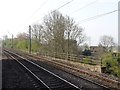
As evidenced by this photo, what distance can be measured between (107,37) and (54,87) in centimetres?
10240

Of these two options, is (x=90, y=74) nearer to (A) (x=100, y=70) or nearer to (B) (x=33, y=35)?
(A) (x=100, y=70)

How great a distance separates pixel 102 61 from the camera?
24312 millimetres

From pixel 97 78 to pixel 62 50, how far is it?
37634 millimetres

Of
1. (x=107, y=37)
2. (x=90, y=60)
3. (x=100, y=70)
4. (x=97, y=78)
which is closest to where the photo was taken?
(x=97, y=78)

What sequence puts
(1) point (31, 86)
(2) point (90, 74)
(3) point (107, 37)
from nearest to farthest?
(1) point (31, 86) → (2) point (90, 74) → (3) point (107, 37)

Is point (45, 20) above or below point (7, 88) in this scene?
above

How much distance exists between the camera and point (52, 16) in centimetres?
6719

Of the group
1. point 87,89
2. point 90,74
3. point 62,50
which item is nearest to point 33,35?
point 62,50

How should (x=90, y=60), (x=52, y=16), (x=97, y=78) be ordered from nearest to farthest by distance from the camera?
1. (x=97, y=78)
2. (x=90, y=60)
3. (x=52, y=16)

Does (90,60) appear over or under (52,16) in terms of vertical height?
Result: under

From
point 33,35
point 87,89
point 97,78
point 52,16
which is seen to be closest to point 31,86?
point 87,89

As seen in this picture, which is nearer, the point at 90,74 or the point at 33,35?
the point at 90,74

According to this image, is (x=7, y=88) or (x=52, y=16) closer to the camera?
(x=7, y=88)

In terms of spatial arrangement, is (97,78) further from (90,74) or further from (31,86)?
(31,86)
